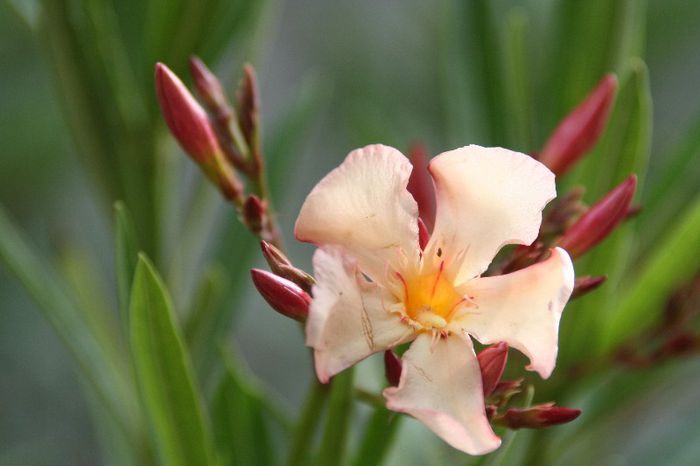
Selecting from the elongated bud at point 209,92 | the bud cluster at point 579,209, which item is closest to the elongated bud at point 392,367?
the bud cluster at point 579,209

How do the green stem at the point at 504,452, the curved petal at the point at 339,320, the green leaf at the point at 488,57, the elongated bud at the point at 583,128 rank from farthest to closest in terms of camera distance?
the green leaf at the point at 488,57 < the elongated bud at the point at 583,128 < the green stem at the point at 504,452 < the curved petal at the point at 339,320

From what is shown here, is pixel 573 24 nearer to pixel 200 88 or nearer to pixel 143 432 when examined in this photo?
pixel 200 88

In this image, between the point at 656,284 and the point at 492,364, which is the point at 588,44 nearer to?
the point at 656,284

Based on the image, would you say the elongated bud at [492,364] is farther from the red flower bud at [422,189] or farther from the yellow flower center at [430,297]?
the red flower bud at [422,189]

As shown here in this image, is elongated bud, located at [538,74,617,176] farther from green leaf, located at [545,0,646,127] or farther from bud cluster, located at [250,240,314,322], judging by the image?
bud cluster, located at [250,240,314,322]

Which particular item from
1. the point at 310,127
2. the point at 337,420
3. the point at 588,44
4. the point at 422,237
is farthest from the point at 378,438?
the point at 310,127

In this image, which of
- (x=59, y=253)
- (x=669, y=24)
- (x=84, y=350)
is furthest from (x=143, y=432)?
(x=669, y=24)

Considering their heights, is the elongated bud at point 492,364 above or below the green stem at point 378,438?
above
